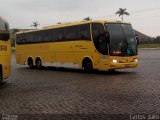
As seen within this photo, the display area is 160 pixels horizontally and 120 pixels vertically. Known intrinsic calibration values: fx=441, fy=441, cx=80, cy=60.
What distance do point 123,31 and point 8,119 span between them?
15372 millimetres

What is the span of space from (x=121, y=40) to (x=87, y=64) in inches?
106

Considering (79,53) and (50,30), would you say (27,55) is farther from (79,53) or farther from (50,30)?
(79,53)

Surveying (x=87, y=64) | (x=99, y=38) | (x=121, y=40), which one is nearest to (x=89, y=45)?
(x=99, y=38)

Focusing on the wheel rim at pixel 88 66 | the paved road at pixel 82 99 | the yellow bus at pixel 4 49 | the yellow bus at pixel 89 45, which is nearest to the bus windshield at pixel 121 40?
the yellow bus at pixel 89 45

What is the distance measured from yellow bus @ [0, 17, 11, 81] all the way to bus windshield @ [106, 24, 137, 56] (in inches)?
266

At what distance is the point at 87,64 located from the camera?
2545 cm

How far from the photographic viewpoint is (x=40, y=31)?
102ft

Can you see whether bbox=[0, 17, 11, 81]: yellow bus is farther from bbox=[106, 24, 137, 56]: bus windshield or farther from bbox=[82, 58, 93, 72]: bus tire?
bbox=[82, 58, 93, 72]: bus tire

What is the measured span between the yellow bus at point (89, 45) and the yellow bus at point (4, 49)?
6571 millimetres

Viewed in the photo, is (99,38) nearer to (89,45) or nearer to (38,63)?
(89,45)

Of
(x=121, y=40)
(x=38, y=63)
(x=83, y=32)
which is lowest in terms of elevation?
(x=38, y=63)

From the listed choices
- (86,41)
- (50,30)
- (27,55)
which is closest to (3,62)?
(86,41)

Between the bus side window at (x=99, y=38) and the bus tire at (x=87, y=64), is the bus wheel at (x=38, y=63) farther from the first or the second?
the bus side window at (x=99, y=38)

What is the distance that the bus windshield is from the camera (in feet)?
77.6
